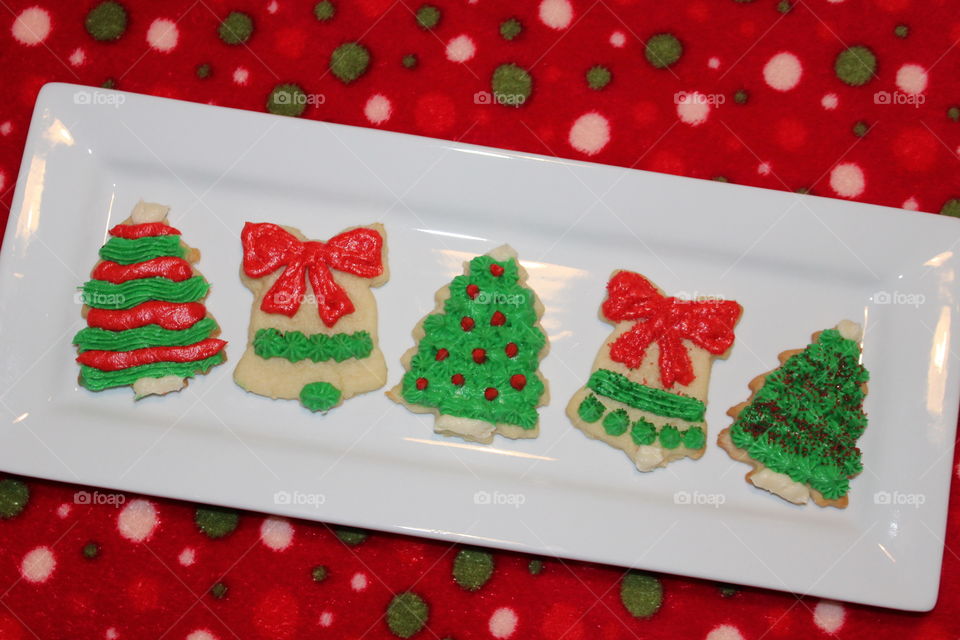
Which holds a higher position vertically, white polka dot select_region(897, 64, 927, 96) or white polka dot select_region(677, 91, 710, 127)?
white polka dot select_region(897, 64, 927, 96)

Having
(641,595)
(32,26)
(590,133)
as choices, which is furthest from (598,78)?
(32,26)

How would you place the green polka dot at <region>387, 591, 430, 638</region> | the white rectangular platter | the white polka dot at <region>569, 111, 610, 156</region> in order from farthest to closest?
the white polka dot at <region>569, 111, 610, 156</region>, the green polka dot at <region>387, 591, 430, 638</region>, the white rectangular platter

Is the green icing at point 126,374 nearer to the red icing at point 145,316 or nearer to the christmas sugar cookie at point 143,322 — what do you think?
the christmas sugar cookie at point 143,322

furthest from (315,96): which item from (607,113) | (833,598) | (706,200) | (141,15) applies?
(833,598)

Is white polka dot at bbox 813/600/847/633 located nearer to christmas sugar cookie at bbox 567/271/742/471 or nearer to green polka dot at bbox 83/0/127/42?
christmas sugar cookie at bbox 567/271/742/471

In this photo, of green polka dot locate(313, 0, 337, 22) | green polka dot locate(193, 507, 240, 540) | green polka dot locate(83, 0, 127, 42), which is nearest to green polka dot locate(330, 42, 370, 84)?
green polka dot locate(313, 0, 337, 22)

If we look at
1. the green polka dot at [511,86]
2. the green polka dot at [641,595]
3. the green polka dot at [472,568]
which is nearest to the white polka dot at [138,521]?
the green polka dot at [472,568]

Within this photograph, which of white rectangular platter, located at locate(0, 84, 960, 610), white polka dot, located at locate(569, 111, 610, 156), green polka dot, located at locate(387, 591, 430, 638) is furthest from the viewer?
white polka dot, located at locate(569, 111, 610, 156)
